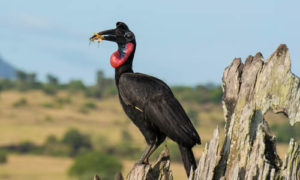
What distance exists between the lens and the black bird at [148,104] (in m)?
7.33

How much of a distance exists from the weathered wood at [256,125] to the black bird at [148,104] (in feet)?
3.61

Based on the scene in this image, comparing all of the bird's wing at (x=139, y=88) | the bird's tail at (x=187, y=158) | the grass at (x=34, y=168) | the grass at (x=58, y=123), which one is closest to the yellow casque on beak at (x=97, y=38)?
the bird's wing at (x=139, y=88)

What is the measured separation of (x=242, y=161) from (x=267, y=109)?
65 centimetres

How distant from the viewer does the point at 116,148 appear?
7131 cm

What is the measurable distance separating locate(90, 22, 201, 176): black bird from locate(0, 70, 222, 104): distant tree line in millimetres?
75950

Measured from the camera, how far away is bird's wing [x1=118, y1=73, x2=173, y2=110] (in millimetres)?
7949

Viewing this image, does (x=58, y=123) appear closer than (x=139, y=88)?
No

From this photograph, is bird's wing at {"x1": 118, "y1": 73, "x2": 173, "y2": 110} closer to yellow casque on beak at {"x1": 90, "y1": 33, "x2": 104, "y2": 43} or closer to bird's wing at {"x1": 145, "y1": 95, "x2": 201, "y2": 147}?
bird's wing at {"x1": 145, "y1": 95, "x2": 201, "y2": 147}

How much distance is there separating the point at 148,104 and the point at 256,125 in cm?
235

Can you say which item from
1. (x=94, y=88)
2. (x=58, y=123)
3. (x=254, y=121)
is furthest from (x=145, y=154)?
(x=94, y=88)

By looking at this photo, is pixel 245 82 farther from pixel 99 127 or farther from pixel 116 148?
pixel 99 127

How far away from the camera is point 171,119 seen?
24.7 ft

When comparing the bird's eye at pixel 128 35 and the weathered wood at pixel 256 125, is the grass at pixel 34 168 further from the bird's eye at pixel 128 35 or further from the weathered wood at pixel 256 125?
the weathered wood at pixel 256 125

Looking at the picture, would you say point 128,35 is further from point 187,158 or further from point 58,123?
point 58,123
